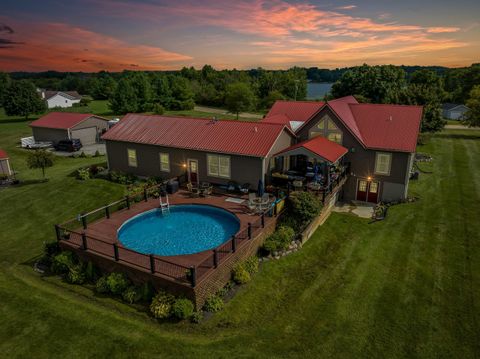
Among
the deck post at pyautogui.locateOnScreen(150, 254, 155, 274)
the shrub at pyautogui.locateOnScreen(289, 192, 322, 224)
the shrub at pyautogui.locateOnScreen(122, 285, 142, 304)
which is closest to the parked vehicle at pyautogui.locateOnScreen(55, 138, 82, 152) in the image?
the shrub at pyautogui.locateOnScreen(289, 192, 322, 224)

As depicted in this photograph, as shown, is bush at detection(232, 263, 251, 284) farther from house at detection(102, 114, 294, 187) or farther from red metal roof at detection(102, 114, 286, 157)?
red metal roof at detection(102, 114, 286, 157)

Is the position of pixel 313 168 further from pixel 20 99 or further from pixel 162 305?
pixel 20 99

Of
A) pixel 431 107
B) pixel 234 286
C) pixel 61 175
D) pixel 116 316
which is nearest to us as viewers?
pixel 116 316

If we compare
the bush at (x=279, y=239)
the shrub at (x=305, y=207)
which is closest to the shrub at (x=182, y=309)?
the bush at (x=279, y=239)

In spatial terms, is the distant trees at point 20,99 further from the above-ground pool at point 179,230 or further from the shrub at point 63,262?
the shrub at point 63,262

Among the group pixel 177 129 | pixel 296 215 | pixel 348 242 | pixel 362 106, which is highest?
pixel 362 106

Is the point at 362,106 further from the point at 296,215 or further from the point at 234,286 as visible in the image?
the point at 234,286

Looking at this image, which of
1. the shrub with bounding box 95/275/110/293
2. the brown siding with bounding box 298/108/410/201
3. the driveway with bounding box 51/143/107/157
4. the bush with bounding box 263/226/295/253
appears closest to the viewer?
the shrub with bounding box 95/275/110/293

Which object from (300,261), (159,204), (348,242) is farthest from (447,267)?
(159,204)
